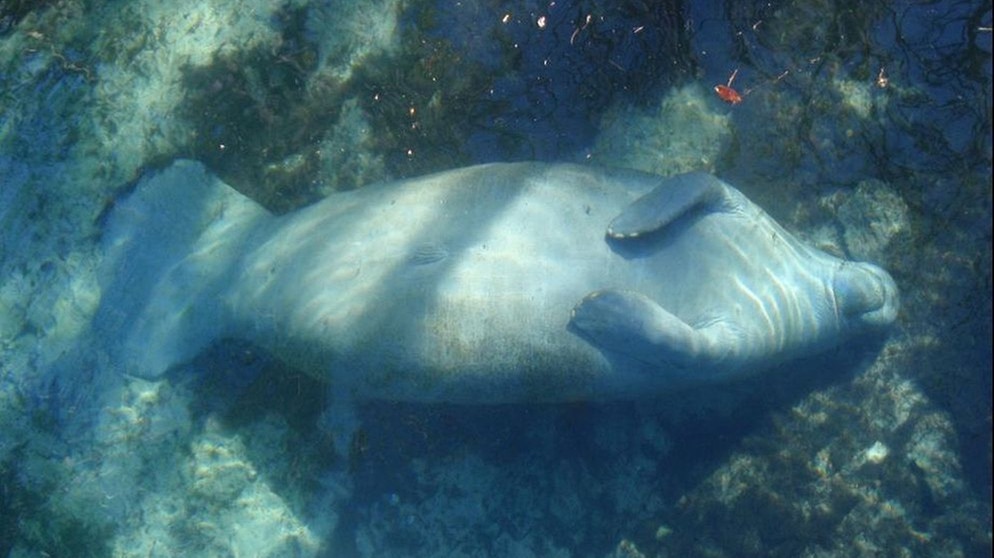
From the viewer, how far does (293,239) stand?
4965 millimetres

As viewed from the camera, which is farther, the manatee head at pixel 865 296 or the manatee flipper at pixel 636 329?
the manatee head at pixel 865 296

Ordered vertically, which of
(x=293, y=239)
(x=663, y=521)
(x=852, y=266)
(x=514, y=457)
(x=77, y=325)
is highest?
(x=293, y=239)

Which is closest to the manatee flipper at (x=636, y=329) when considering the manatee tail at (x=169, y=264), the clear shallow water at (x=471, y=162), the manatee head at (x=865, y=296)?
the clear shallow water at (x=471, y=162)

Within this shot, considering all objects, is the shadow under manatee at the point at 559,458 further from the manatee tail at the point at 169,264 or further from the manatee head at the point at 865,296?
the manatee tail at the point at 169,264

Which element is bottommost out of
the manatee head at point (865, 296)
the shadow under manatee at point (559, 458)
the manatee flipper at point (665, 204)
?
the shadow under manatee at point (559, 458)

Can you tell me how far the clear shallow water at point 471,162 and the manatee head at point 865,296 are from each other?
336mm

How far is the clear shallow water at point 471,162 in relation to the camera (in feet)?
17.3

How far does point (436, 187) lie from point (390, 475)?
99.8 inches

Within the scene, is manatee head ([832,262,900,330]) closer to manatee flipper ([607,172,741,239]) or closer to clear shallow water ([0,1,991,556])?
clear shallow water ([0,1,991,556])

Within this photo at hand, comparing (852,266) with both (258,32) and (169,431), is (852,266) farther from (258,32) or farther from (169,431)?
(169,431)

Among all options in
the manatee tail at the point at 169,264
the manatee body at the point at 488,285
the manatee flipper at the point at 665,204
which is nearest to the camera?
the manatee body at the point at 488,285

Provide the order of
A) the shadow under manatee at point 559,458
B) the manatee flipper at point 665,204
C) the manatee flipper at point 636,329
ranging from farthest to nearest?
the shadow under manatee at point 559,458
the manatee flipper at point 665,204
the manatee flipper at point 636,329

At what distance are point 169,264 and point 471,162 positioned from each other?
2580mm

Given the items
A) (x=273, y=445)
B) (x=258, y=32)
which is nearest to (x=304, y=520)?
(x=273, y=445)
